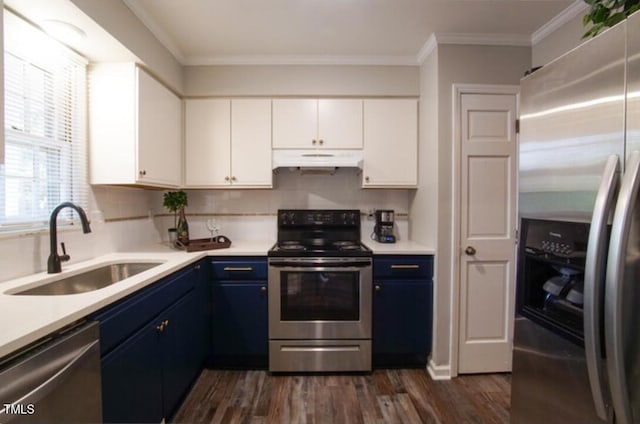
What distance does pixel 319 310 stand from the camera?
82.7 inches

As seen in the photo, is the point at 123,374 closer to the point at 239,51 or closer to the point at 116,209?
the point at 116,209

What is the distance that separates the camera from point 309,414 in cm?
173

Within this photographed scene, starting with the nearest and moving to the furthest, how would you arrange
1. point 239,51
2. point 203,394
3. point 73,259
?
point 73,259
point 203,394
point 239,51

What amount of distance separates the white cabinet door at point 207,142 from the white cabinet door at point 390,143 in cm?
120

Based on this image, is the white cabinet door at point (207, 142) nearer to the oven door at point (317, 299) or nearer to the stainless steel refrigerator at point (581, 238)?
the oven door at point (317, 299)

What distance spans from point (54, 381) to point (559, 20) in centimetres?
315

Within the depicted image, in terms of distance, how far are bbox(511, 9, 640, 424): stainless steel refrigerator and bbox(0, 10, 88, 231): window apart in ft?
7.50

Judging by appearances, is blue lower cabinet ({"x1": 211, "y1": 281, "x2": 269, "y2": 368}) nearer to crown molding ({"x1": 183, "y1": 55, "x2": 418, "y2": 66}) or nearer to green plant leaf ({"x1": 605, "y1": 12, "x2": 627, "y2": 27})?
crown molding ({"x1": 183, "y1": 55, "x2": 418, "y2": 66})

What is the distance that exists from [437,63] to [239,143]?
1.67 m

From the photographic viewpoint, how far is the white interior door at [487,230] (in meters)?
2.07

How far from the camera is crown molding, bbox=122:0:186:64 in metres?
1.71

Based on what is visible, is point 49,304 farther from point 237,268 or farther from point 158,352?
point 237,268

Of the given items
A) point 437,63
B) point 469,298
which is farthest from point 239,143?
point 469,298

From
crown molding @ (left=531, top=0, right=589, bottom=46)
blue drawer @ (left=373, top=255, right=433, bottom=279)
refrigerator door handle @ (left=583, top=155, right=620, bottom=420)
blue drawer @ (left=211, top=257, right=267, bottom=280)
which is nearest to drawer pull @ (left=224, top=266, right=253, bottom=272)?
blue drawer @ (left=211, top=257, right=267, bottom=280)
